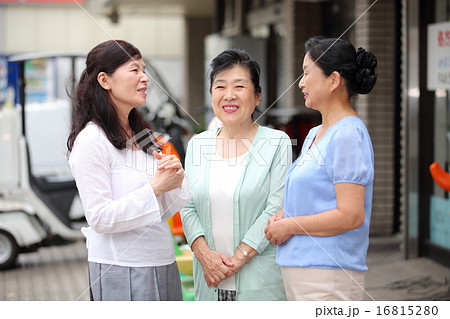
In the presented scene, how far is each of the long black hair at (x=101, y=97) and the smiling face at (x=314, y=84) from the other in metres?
0.44

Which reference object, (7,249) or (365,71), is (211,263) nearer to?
(365,71)

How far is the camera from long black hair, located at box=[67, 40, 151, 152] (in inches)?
64.5

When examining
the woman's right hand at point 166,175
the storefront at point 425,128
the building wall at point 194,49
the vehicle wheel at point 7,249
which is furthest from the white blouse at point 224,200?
the building wall at point 194,49

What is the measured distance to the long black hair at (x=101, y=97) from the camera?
164cm

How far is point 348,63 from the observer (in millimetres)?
1600

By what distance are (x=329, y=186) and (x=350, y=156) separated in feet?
0.31

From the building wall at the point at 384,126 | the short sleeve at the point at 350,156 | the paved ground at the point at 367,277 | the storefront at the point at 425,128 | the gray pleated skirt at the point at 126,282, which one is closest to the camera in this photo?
the short sleeve at the point at 350,156

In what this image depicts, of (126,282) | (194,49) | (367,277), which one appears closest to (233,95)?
(126,282)

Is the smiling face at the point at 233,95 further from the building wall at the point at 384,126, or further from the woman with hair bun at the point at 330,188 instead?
the building wall at the point at 384,126

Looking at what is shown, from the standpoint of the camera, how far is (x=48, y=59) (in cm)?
479

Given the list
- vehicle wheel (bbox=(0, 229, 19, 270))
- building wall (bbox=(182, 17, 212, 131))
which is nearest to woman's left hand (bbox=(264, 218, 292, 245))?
vehicle wheel (bbox=(0, 229, 19, 270))

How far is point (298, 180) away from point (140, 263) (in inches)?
18.2
